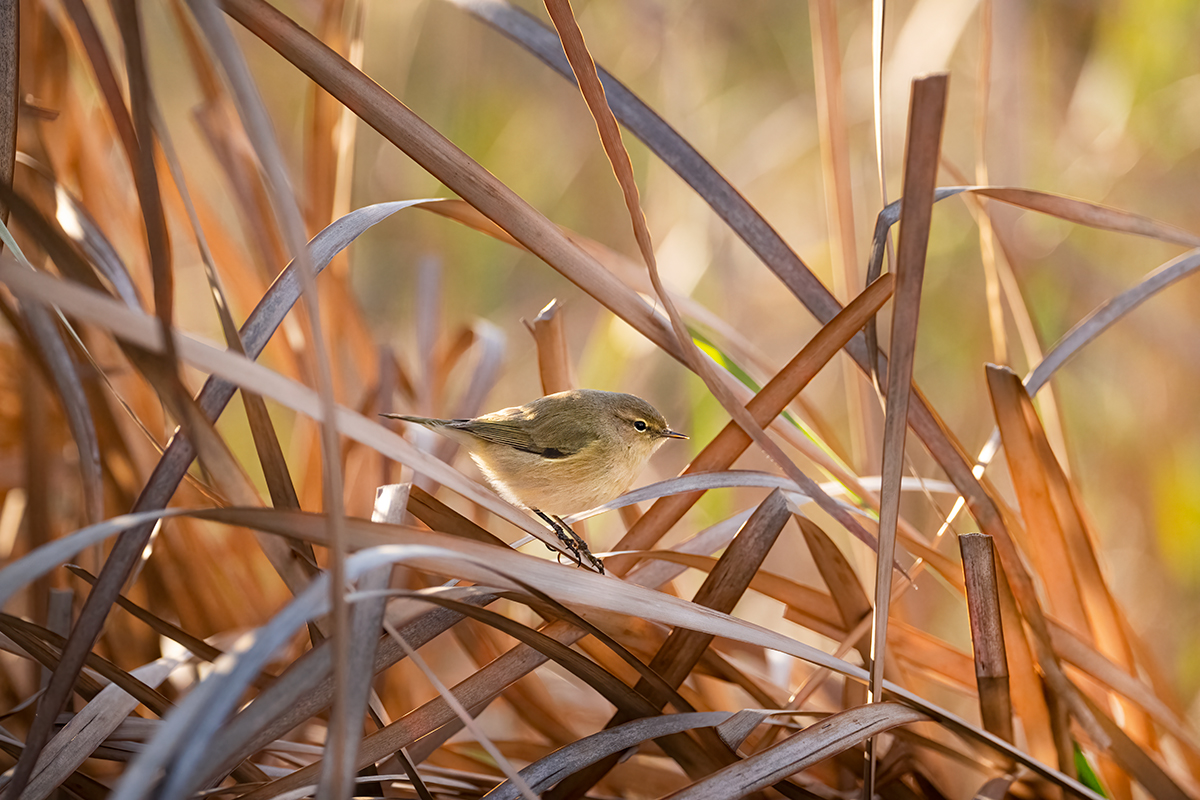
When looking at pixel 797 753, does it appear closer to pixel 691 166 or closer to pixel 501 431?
pixel 691 166

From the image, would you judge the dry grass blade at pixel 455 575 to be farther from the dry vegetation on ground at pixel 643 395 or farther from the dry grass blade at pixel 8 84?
the dry grass blade at pixel 8 84

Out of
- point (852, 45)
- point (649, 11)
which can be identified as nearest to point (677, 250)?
point (649, 11)

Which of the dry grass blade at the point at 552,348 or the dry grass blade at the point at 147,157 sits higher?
the dry grass blade at the point at 552,348

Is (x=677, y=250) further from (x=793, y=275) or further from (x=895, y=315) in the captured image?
(x=895, y=315)

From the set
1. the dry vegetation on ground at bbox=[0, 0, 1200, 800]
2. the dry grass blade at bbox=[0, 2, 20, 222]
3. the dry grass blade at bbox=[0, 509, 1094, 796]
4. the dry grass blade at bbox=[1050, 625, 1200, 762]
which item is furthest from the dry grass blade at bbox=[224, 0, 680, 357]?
the dry grass blade at bbox=[1050, 625, 1200, 762]

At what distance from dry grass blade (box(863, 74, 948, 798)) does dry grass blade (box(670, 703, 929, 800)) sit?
26 millimetres

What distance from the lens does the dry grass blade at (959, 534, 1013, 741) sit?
3.35ft

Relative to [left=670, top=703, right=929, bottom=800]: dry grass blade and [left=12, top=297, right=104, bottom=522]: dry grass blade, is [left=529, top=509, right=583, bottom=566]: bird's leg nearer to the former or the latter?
[left=670, top=703, right=929, bottom=800]: dry grass blade

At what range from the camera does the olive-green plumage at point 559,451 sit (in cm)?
191

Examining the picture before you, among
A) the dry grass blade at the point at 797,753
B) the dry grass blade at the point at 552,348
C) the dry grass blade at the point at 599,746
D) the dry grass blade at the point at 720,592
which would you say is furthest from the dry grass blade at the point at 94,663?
the dry grass blade at the point at 552,348

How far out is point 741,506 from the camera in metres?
3.15

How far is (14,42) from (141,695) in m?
0.87

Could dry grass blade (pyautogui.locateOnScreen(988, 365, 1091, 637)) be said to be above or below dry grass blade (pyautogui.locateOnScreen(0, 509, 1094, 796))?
above

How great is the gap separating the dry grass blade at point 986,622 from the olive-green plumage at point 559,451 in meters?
1.01
